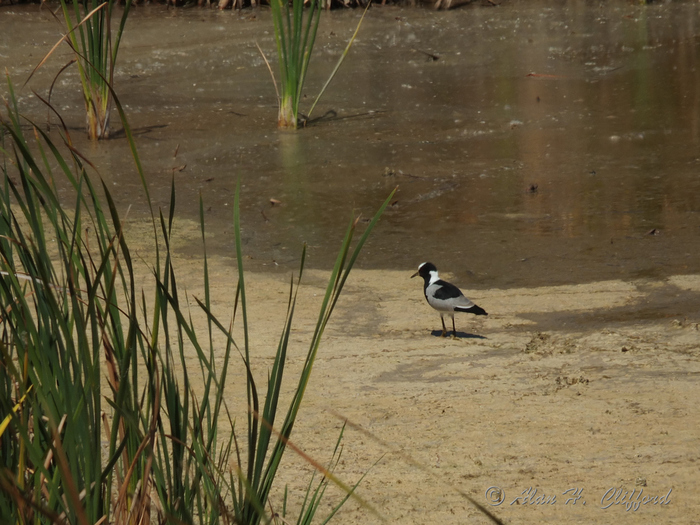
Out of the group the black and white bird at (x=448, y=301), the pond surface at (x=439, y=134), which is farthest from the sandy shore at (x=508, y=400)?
the pond surface at (x=439, y=134)

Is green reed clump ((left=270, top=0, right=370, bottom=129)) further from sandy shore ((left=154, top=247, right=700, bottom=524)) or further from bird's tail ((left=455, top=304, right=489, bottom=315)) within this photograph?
bird's tail ((left=455, top=304, right=489, bottom=315))

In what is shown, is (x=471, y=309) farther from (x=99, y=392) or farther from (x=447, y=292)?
(x=99, y=392)

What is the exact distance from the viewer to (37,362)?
52.4 inches

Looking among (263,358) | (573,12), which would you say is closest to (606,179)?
(263,358)

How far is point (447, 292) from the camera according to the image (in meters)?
3.76

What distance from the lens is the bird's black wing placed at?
147 inches

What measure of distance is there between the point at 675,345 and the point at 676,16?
8.37m

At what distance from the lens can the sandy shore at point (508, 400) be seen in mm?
2234

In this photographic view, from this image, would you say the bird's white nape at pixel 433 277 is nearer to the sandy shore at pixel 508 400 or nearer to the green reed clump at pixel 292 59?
the sandy shore at pixel 508 400

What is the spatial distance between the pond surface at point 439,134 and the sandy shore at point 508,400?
0.53m

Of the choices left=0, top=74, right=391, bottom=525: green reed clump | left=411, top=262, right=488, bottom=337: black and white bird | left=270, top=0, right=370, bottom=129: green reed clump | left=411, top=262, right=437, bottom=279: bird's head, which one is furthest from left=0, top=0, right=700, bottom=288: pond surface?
left=0, top=74, right=391, bottom=525: green reed clump

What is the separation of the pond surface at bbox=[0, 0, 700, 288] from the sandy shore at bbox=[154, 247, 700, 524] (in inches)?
20.8

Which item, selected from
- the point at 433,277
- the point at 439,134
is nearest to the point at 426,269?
the point at 433,277

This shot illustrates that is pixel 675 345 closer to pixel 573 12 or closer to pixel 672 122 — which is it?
pixel 672 122
